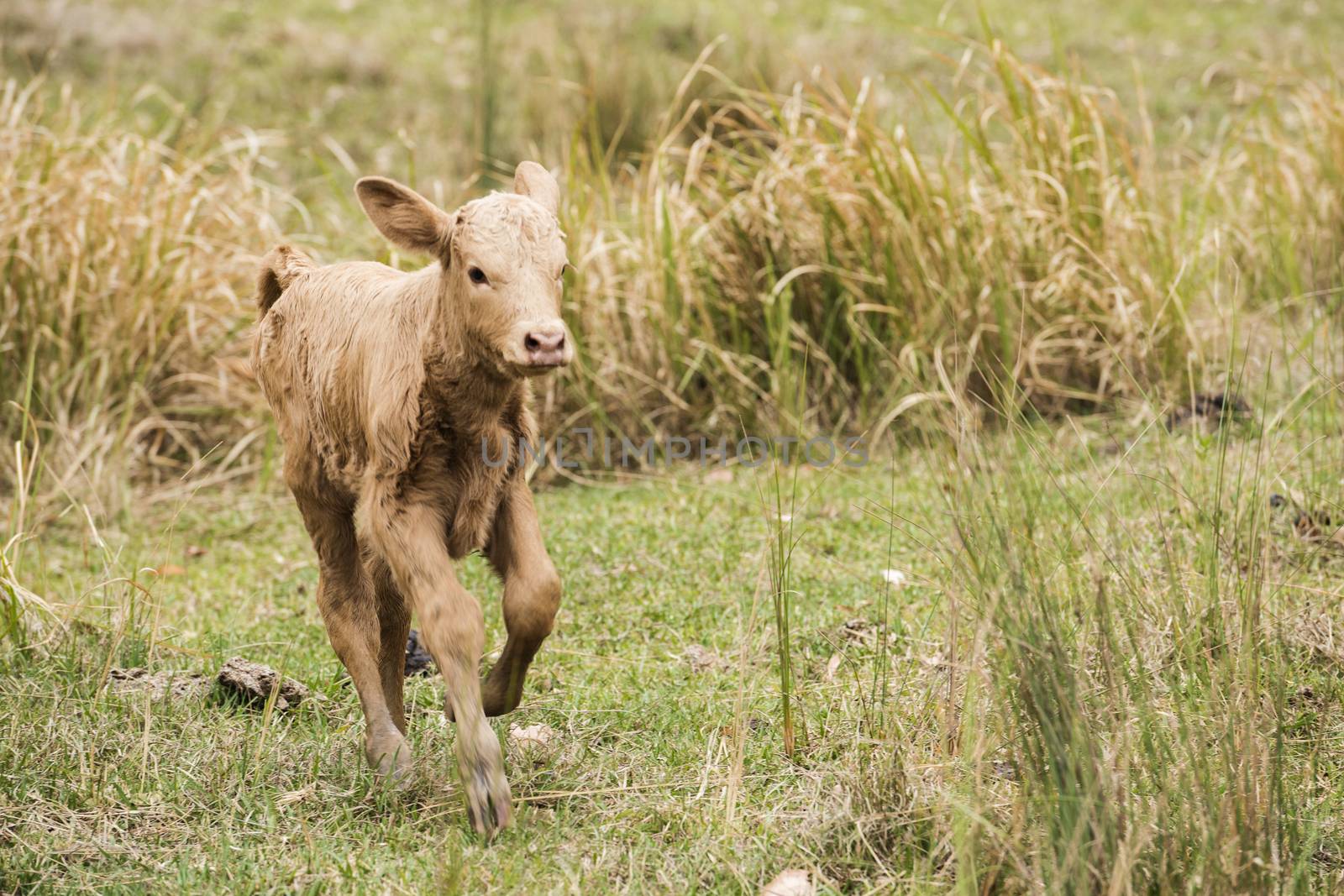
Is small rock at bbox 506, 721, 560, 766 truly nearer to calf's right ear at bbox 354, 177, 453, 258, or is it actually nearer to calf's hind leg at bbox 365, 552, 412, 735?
calf's hind leg at bbox 365, 552, 412, 735

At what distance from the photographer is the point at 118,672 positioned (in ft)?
13.0

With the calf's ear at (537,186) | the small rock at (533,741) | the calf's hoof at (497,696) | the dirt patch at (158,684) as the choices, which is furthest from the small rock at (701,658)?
the calf's ear at (537,186)

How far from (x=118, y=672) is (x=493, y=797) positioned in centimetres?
160

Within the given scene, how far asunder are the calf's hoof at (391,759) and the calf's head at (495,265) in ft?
3.17

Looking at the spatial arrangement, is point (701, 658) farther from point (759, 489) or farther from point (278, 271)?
point (278, 271)

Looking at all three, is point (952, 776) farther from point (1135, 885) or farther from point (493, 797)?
point (493, 797)

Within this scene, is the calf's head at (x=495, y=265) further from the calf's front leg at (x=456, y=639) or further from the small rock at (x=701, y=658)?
the small rock at (x=701, y=658)

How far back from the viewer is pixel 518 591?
297cm

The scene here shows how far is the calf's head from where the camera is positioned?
2.78 metres

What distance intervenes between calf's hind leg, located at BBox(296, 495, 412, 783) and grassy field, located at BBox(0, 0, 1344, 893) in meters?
0.11

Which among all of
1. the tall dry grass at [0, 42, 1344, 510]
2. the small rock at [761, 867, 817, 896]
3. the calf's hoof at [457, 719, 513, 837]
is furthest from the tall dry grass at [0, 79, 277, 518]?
the small rock at [761, 867, 817, 896]

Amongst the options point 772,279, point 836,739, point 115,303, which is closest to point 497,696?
point 836,739

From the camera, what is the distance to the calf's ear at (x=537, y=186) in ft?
10.7

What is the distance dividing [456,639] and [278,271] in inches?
52.2
